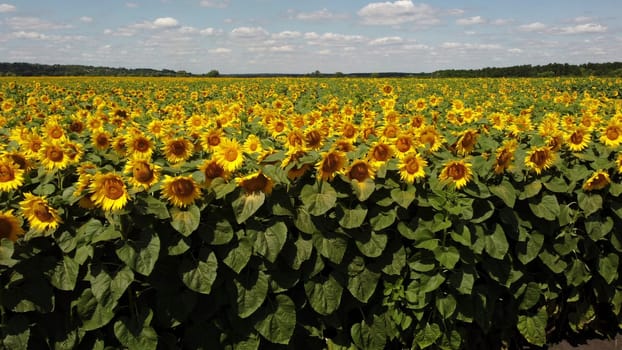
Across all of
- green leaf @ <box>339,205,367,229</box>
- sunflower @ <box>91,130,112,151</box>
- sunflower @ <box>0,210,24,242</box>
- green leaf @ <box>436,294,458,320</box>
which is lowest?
green leaf @ <box>436,294,458,320</box>

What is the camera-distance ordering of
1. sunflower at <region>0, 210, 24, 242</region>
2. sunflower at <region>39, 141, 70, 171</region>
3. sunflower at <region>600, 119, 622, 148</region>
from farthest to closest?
sunflower at <region>600, 119, 622, 148</region> → sunflower at <region>39, 141, 70, 171</region> → sunflower at <region>0, 210, 24, 242</region>

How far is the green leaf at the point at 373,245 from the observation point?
3.14m

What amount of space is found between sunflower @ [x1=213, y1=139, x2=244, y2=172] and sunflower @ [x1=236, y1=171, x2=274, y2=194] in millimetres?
209

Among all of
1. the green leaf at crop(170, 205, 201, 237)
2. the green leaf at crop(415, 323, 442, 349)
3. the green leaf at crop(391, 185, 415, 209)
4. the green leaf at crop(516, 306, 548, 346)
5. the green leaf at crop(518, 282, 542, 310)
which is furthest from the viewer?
the green leaf at crop(516, 306, 548, 346)

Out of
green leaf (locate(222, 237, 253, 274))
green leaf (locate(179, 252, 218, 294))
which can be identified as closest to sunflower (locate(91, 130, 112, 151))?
green leaf (locate(179, 252, 218, 294))

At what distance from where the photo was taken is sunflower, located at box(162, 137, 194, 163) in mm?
3525

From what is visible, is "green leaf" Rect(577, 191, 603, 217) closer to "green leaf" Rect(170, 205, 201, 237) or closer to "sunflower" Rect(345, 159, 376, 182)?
"sunflower" Rect(345, 159, 376, 182)

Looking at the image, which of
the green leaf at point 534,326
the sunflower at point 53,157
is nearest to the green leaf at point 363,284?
the green leaf at point 534,326

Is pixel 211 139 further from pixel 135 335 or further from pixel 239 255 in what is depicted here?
pixel 135 335

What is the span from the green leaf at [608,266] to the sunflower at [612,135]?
95 centimetres

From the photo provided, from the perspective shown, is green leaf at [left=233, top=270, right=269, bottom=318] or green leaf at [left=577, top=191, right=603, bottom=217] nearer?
green leaf at [left=233, top=270, right=269, bottom=318]

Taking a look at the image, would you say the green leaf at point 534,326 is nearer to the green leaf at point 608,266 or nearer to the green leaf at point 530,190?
the green leaf at point 608,266

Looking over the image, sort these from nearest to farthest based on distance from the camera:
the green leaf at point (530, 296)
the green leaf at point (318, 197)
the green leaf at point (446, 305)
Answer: the green leaf at point (318, 197) < the green leaf at point (446, 305) < the green leaf at point (530, 296)

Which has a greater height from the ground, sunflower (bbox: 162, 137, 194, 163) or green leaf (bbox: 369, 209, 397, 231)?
sunflower (bbox: 162, 137, 194, 163)
